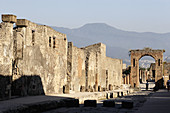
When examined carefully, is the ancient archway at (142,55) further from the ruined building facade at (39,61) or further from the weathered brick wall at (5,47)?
the weathered brick wall at (5,47)

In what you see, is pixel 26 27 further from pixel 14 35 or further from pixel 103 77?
pixel 103 77

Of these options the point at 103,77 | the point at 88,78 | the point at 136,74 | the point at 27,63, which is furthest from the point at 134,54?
the point at 27,63

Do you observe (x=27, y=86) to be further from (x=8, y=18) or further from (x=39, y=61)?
(x=8, y=18)

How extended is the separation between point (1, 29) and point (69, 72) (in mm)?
8069

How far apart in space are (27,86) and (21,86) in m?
0.49

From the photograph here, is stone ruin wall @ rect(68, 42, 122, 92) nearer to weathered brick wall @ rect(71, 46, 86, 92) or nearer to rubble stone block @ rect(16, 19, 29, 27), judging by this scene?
weathered brick wall @ rect(71, 46, 86, 92)

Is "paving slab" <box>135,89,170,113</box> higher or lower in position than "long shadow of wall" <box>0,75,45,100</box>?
lower

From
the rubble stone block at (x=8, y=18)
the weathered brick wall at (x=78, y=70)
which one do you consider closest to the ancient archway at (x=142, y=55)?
the weathered brick wall at (x=78, y=70)

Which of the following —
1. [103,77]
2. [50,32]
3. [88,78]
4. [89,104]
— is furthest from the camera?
[103,77]

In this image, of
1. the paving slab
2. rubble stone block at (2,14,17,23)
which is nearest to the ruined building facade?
rubble stone block at (2,14,17,23)

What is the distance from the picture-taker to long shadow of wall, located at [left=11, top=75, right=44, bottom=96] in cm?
1292

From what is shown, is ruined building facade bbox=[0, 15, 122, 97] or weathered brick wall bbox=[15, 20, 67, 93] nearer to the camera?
ruined building facade bbox=[0, 15, 122, 97]

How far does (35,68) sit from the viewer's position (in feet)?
47.0

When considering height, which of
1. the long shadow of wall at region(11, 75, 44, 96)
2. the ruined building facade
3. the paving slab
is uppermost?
→ the ruined building facade
